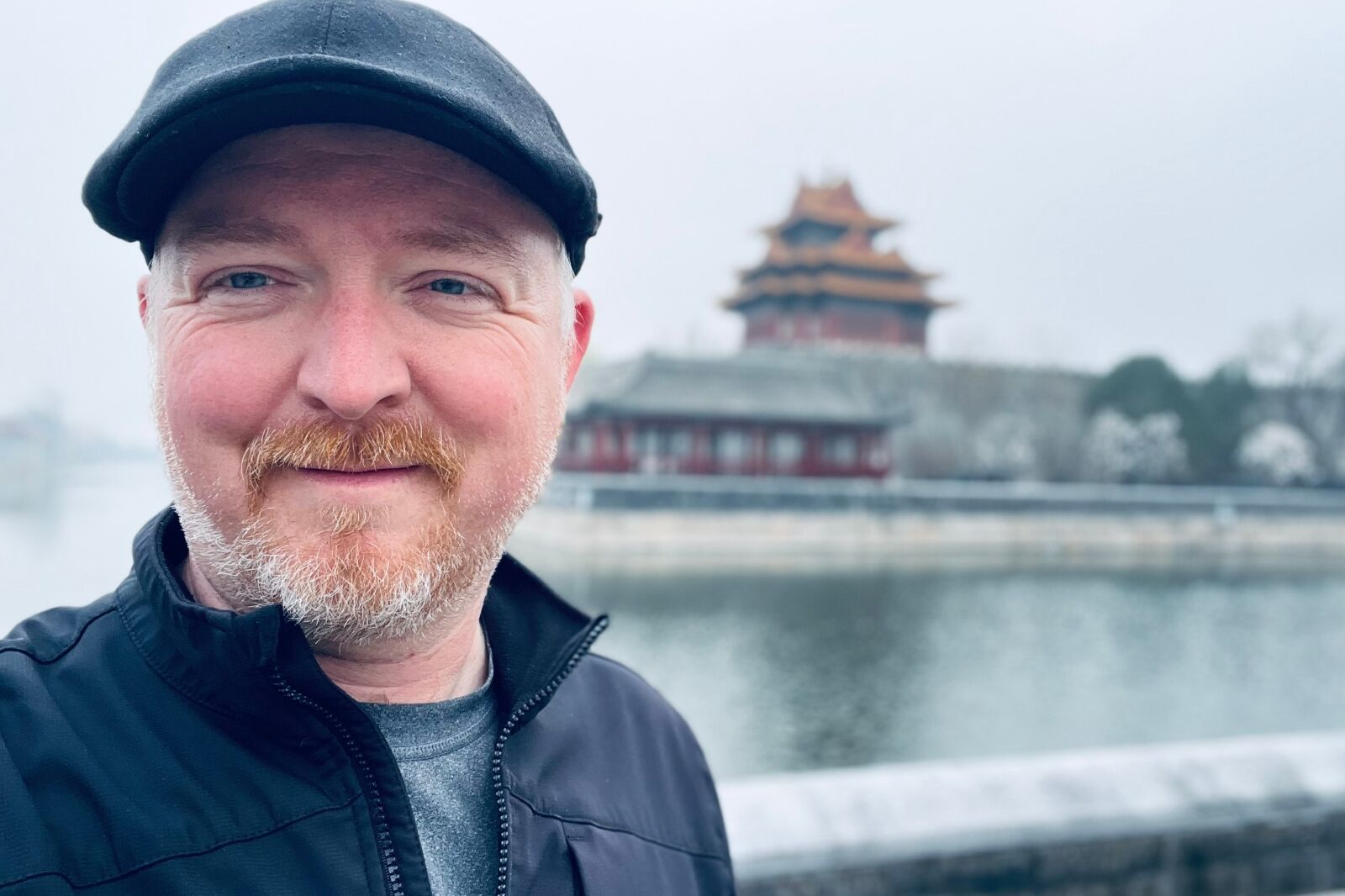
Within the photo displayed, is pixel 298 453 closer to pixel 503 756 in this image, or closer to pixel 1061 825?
pixel 503 756

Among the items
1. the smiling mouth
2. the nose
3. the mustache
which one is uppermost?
the nose

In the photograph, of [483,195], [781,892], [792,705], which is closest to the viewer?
[483,195]

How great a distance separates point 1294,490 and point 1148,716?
71.8 ft

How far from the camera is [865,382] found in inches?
1132

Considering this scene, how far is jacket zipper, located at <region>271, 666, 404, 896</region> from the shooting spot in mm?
818

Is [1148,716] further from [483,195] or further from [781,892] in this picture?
[483,195]

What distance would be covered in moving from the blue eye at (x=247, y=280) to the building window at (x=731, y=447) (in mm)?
21551

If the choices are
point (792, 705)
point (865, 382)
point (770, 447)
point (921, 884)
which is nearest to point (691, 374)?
point (770, 447)

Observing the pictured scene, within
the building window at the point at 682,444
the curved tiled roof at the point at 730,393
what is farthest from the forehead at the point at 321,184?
the building window at the point at 682,444

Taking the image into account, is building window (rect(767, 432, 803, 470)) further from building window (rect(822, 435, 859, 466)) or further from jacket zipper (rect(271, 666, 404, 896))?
jacket zipper (rect(271, 666, 404, 896))

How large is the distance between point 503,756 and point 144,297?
625mm

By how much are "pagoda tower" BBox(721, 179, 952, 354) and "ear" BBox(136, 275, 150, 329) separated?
3042cm

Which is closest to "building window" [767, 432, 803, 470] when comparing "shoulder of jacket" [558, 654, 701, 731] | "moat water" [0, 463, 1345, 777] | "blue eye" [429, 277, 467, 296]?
"moat water" [0, 463, 1345, 777]

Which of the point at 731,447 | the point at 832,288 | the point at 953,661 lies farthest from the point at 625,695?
the point at 832,288
